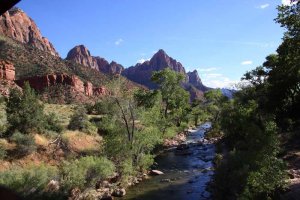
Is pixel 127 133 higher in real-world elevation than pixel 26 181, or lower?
higher

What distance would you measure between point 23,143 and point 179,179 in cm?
1240

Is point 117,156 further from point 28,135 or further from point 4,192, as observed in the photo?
point 4,192

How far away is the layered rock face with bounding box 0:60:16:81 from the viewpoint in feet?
273

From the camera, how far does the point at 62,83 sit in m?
93.9

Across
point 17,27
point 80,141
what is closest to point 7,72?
point 80,141

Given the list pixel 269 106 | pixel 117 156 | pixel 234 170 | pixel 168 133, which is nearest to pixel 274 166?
pixel 234 170

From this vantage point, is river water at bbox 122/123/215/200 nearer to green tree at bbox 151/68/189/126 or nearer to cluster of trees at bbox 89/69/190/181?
cluster of trees at bbox 89/69/190/181

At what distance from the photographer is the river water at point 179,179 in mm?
22453

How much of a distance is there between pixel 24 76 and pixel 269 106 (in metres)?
72.9

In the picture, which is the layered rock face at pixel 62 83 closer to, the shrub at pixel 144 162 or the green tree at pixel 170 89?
the green tree at pixel 170 89

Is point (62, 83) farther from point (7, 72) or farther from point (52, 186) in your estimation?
point (52, 186)

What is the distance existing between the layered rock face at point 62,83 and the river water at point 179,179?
170 feet

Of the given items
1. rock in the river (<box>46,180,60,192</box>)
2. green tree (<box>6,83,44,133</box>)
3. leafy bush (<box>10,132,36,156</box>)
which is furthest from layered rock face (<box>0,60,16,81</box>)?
rock in the river (<box>46,180,60,192</box>)

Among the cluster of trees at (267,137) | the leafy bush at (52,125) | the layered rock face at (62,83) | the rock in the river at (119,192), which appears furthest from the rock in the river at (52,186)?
the layered rock face at (62,83)
